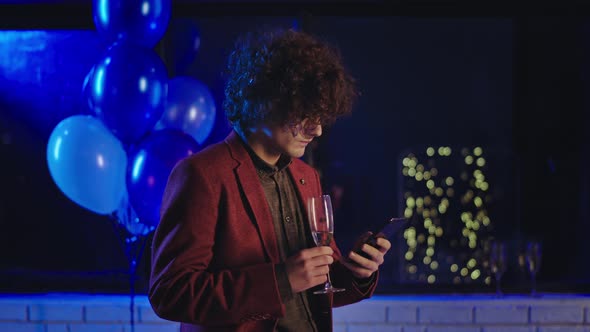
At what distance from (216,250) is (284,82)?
449mm

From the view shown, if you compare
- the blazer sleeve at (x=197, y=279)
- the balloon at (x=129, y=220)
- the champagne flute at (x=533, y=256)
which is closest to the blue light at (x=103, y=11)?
the balloon at (x=129, y=220)

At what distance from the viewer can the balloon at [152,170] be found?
2.03 metres

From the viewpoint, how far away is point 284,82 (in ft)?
4.31

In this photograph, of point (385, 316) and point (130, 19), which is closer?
point (130, 19)

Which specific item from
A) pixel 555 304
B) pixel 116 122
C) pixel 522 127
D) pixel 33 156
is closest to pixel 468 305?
pixel 555 304

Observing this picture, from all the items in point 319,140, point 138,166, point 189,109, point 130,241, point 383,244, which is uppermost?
point 189,109

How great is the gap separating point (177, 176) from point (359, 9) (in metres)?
1.86

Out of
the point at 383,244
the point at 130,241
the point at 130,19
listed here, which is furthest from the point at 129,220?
the point at 383,244

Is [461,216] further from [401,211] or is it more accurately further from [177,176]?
[177,176]

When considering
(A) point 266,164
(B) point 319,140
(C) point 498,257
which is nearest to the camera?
(A) point 266,164

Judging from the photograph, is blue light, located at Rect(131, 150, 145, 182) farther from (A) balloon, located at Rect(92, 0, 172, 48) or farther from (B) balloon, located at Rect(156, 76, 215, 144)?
(A) balloon, located at Rect(92, 0, 172, 48)

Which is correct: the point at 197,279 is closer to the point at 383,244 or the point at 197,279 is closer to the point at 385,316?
the point at 383,244

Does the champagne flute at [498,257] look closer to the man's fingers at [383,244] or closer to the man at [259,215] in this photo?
the man at [259,215]

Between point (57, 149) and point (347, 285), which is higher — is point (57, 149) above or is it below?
above
